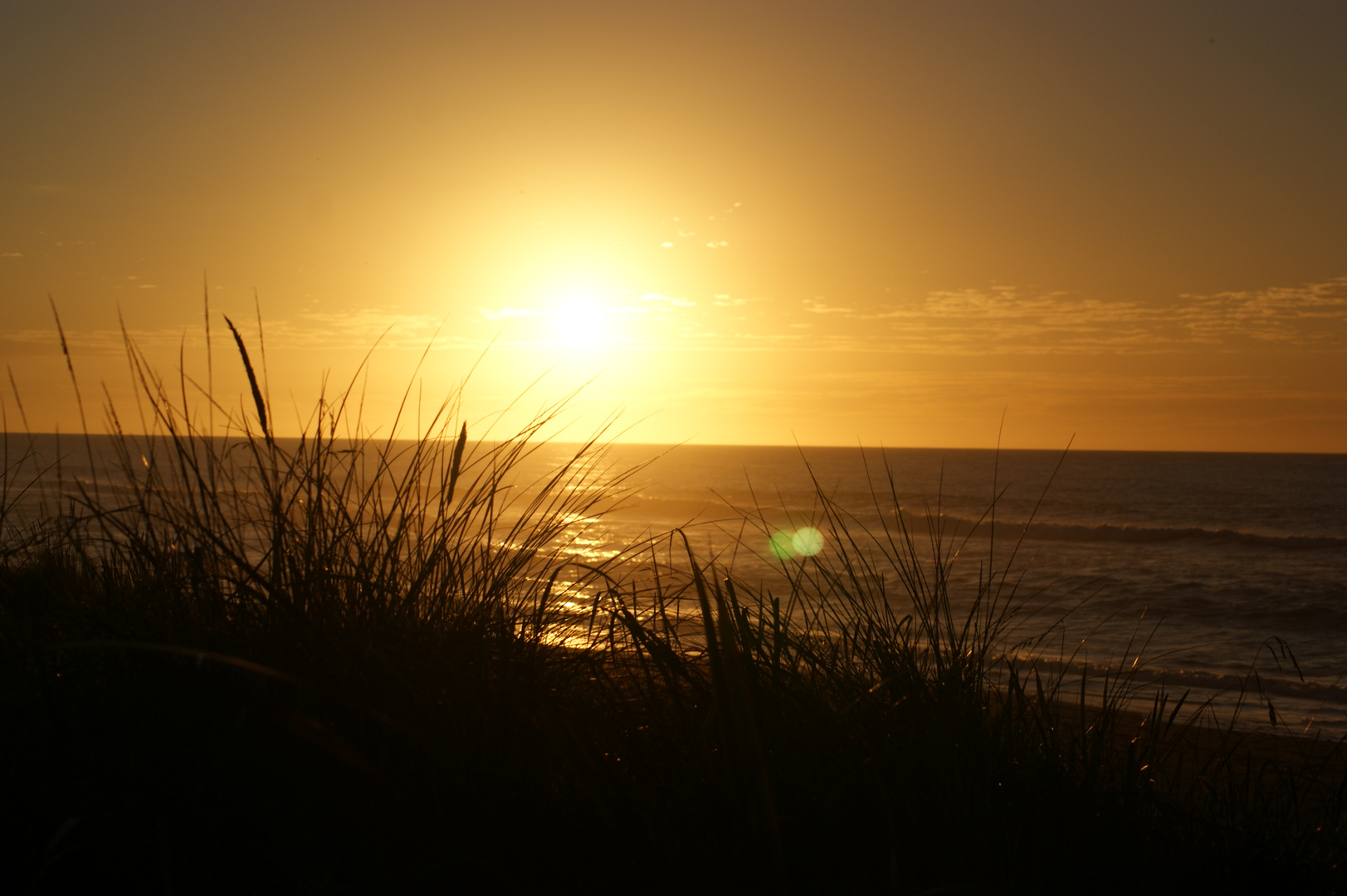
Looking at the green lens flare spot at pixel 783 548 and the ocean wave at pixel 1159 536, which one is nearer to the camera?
the green lens flare spot at pixel 783 548

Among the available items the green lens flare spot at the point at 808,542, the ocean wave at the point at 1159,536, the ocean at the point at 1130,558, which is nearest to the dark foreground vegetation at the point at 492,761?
the green lens flare spot at the point at 808,542

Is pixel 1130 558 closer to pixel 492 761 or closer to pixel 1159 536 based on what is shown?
pixel 1159 536

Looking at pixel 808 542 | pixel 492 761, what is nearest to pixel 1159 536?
pixel 808 542

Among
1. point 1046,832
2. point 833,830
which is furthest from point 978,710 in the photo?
point 833,830

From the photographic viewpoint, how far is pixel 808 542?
255cm

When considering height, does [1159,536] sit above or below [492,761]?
below

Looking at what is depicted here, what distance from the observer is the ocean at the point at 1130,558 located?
4.19 metres

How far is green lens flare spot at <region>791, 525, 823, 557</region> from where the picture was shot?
2.29 metres

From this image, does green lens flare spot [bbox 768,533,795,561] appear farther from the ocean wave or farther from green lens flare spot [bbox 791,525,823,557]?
the ocean wave

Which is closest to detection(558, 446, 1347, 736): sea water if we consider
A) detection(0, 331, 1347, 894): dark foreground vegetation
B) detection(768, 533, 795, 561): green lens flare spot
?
detection(768, 533, 795, 561): green lens flare spot

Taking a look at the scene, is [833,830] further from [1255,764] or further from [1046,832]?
[1255,764]

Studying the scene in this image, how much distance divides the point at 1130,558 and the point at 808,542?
21.8 metres

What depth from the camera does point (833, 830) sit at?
1450 millimetres

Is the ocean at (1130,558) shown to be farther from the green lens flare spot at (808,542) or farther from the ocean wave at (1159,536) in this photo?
the ocean wave at (1159,536)
